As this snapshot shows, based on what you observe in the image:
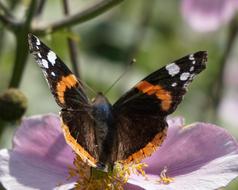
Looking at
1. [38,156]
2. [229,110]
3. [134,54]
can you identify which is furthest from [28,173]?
[229,110]

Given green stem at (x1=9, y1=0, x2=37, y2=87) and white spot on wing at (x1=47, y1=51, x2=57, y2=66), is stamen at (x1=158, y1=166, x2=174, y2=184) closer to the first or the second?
white spot on wing at (x1=47, y1=51, x2=57, y2=66)

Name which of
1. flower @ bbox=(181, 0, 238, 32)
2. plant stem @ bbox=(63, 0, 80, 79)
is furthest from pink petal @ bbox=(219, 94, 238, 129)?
plant stem @ bbox=(63, 0, 80, 79)

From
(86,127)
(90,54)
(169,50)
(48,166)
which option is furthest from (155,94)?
(169,50)

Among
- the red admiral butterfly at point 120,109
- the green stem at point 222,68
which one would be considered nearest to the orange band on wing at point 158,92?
the red admiral butterfly at point 120,109

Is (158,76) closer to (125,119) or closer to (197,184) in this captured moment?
(125,119)

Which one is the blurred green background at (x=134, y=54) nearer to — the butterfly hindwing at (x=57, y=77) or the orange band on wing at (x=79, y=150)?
the butterfly hindwing at (x=57, y=77)

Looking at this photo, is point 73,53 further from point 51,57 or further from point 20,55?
point 51,57
